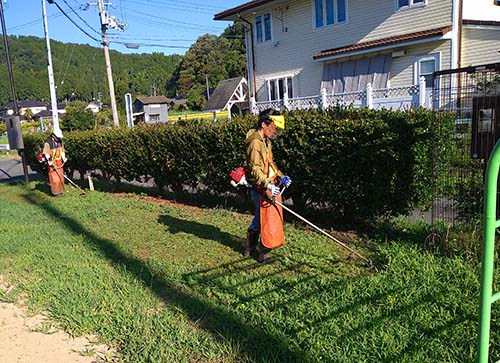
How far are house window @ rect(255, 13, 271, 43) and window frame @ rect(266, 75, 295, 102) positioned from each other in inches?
85.6

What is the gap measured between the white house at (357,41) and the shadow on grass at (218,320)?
14.2m

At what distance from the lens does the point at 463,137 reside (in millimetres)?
5020

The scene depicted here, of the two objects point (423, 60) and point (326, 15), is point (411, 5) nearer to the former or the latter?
point (423, 60)

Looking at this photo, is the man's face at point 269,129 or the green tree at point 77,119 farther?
the green tree at point 77,119

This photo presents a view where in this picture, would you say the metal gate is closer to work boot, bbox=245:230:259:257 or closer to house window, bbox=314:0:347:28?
work boot, bbox=245:230:259:257

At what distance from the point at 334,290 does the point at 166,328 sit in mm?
1565

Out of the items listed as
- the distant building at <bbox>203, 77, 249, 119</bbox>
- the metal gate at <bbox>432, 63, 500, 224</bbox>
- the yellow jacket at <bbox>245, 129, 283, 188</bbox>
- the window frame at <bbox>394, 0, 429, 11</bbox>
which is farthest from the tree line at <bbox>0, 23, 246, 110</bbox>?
the yellow jacket at <bbox>245, 129, 283, 188</bbox>

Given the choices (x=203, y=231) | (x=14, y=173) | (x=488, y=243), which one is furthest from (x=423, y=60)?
(x=14, y=173)

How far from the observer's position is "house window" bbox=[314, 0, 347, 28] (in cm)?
1920

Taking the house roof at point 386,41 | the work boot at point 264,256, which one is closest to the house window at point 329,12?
the house roof at point 386,41

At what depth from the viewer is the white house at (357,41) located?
15492 mm

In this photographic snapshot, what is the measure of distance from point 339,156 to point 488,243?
13.9 feet

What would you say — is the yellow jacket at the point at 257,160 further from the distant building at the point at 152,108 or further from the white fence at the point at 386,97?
the distant building at the point at 152,108

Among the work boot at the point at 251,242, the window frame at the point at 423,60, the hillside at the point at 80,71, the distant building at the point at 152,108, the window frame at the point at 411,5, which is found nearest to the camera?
the work boot at the point at 251,242
